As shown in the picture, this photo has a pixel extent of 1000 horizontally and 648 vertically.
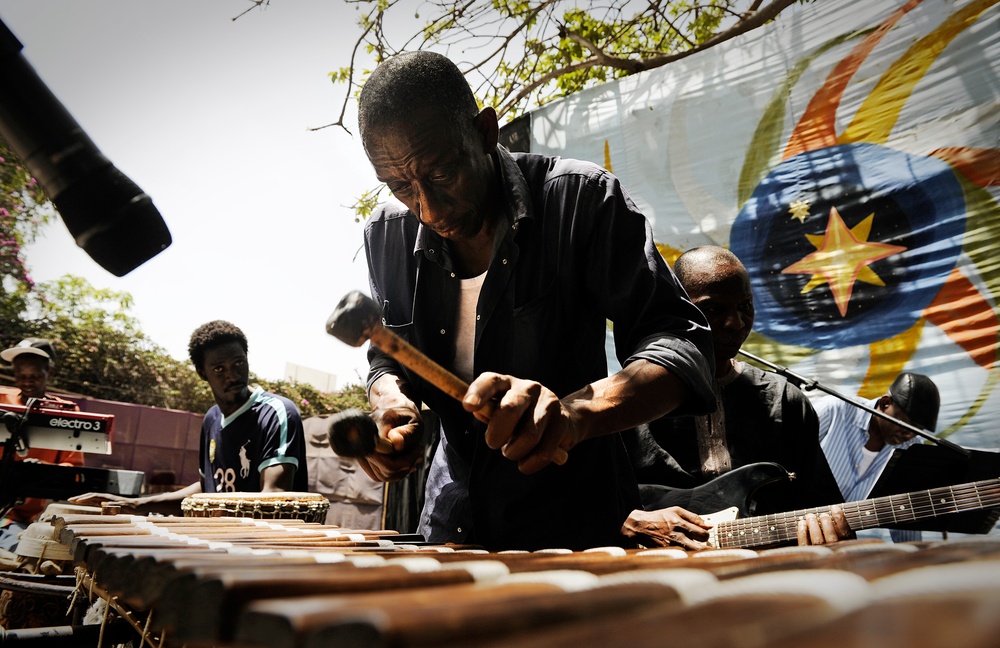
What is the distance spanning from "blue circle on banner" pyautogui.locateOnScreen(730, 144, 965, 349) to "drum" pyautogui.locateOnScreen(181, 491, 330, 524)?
319 cm

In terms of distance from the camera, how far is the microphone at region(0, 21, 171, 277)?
1078 millimetres

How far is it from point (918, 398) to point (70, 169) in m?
4.34

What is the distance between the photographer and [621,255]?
76.3 inches

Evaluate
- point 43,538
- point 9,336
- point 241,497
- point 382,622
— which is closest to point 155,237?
point 382,622

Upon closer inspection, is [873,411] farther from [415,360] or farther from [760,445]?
[415,360]

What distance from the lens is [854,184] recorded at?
445 cm

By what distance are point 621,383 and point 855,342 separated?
10.8ft

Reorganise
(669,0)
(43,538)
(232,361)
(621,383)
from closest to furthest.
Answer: (621,383)
(43,538)
(232,361)
(669,0)

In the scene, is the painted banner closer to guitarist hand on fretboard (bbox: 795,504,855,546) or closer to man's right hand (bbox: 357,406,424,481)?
guitarist hand on fretboard (bbox: 795,504,855,546)

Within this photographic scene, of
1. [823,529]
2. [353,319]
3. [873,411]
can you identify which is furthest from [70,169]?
[873,411]

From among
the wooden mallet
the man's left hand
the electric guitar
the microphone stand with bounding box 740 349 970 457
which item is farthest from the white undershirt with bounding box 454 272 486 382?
the microphone stand with bounding box 740 349 970 457

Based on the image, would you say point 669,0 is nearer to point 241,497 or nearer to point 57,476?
point 241,497

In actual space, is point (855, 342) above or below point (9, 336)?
below

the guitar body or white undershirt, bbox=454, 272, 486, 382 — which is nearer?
white undershirt, bbox=454, 272, 486, 382
